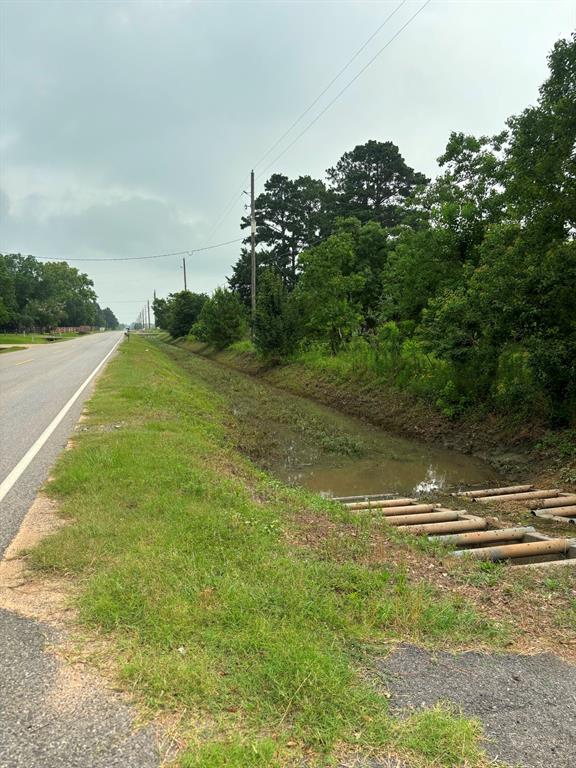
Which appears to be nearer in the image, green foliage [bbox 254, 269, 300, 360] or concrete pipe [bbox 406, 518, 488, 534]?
concrete pipe [bbox 406, 518, 488, 534]

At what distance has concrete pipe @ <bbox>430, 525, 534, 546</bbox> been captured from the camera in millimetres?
5527

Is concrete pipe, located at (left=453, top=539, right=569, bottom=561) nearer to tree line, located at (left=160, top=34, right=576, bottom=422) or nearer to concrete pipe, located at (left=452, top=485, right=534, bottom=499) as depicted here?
concrete pipe, located at (left=452, top=485, right=534, bottom=499)

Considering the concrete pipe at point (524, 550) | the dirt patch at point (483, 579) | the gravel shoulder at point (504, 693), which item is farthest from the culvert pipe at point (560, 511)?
the gravel shoulder at point (504, 693)

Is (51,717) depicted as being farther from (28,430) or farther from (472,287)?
(472,287)

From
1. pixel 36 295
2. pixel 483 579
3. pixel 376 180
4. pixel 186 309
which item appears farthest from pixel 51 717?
pixel 36 295

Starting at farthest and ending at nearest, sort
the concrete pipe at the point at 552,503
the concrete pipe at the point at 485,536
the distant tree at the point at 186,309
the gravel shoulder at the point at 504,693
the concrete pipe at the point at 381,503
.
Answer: the distant tree at the point at 186,309, the concrete pipe at the point at 552,503, the concrete pipe at the point at 381,503, the concrete pipe at the point at 485,536, the gravel shoulder at the point at 504,693

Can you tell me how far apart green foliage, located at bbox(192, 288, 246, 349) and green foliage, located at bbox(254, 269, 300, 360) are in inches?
423

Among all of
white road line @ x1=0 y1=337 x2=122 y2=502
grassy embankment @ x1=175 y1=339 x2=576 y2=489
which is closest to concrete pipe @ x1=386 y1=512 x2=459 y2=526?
grassy embankment @ x1=175 y1=339 x2=576 y2=489

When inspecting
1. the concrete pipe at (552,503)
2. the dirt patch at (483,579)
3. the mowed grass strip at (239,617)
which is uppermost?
the mowed grass strip at (239,617)

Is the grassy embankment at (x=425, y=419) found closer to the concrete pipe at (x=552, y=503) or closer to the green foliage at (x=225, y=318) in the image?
the concrete pipe at (x=552, y=503)

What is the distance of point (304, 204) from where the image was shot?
48.8 m

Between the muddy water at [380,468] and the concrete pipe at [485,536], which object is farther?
the muddy water at [380,468]

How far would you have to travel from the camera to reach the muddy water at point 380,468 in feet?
29.4

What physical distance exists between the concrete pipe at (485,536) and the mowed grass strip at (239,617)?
1.61 meters
